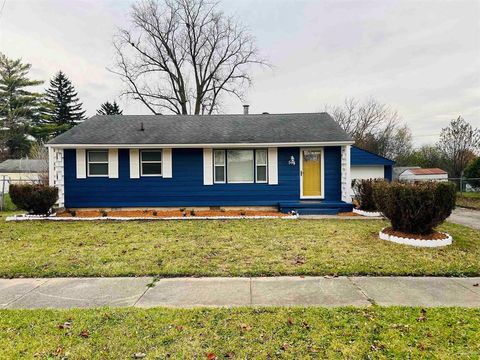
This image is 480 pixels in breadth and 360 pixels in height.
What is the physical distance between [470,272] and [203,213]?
338 inches

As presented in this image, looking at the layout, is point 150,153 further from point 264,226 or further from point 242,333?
point 242,333

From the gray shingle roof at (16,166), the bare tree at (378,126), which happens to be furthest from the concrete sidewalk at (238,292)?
the gray shingle roof at (16,166)

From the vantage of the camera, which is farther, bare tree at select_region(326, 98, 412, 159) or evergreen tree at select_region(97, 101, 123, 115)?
evergreen tree at select_region(97, 101, 123, 115)

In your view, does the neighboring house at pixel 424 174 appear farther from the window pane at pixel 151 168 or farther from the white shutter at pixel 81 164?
the white shutter at pixel 81 164

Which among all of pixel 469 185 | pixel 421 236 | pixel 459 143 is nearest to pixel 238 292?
pixel 421 236

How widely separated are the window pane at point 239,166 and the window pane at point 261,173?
0.30 meters

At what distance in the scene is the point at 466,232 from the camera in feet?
26.2

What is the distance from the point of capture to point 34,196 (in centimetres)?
1055

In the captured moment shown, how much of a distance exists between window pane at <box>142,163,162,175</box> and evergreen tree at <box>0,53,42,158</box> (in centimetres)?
3375

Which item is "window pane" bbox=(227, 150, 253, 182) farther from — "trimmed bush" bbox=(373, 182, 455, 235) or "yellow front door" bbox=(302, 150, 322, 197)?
"trimmed bush" bbox=(373, 182, 455, 235)

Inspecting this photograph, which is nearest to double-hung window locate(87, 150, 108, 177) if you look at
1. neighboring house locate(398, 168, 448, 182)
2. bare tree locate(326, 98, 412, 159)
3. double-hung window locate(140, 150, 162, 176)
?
double-hung window locate(140, 150, 162, 176)

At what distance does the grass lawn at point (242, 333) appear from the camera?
2.66 meters

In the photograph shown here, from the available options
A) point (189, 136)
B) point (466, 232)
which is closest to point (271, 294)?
point (466, 232)

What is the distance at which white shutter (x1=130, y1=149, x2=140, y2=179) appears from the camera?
12.2 m
